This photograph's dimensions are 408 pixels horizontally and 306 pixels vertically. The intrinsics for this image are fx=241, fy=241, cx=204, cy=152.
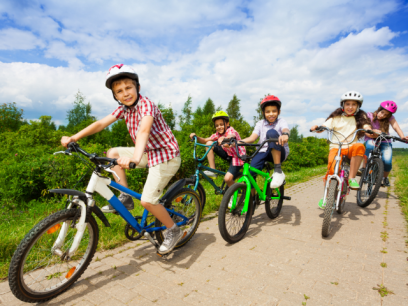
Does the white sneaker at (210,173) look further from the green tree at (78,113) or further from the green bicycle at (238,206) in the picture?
the green tree at (78,113)

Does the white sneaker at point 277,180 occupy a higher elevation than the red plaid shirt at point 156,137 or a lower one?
lower

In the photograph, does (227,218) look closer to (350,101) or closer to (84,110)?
(350,101)

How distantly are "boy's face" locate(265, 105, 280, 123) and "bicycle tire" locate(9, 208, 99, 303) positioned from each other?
3130mm

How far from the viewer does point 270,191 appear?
13.3 ft

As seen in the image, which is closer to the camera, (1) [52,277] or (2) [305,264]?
(1) [52,277]

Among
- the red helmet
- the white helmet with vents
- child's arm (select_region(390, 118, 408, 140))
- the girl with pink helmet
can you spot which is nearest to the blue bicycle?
the red helmet

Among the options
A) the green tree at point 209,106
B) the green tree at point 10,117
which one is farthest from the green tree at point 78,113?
the green tree at point 209,106

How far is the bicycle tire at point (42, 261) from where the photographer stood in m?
1.98

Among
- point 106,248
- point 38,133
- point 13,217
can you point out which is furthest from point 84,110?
point 106,248

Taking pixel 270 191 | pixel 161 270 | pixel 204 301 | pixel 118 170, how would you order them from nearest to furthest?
pixel 204 301, pixel 161 270, pixel 118 170, pixel 270 191

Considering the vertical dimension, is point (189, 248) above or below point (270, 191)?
below

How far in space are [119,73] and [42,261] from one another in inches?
79.6

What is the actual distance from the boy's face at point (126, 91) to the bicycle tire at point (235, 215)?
64.4 inches

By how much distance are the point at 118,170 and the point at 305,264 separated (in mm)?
2468
